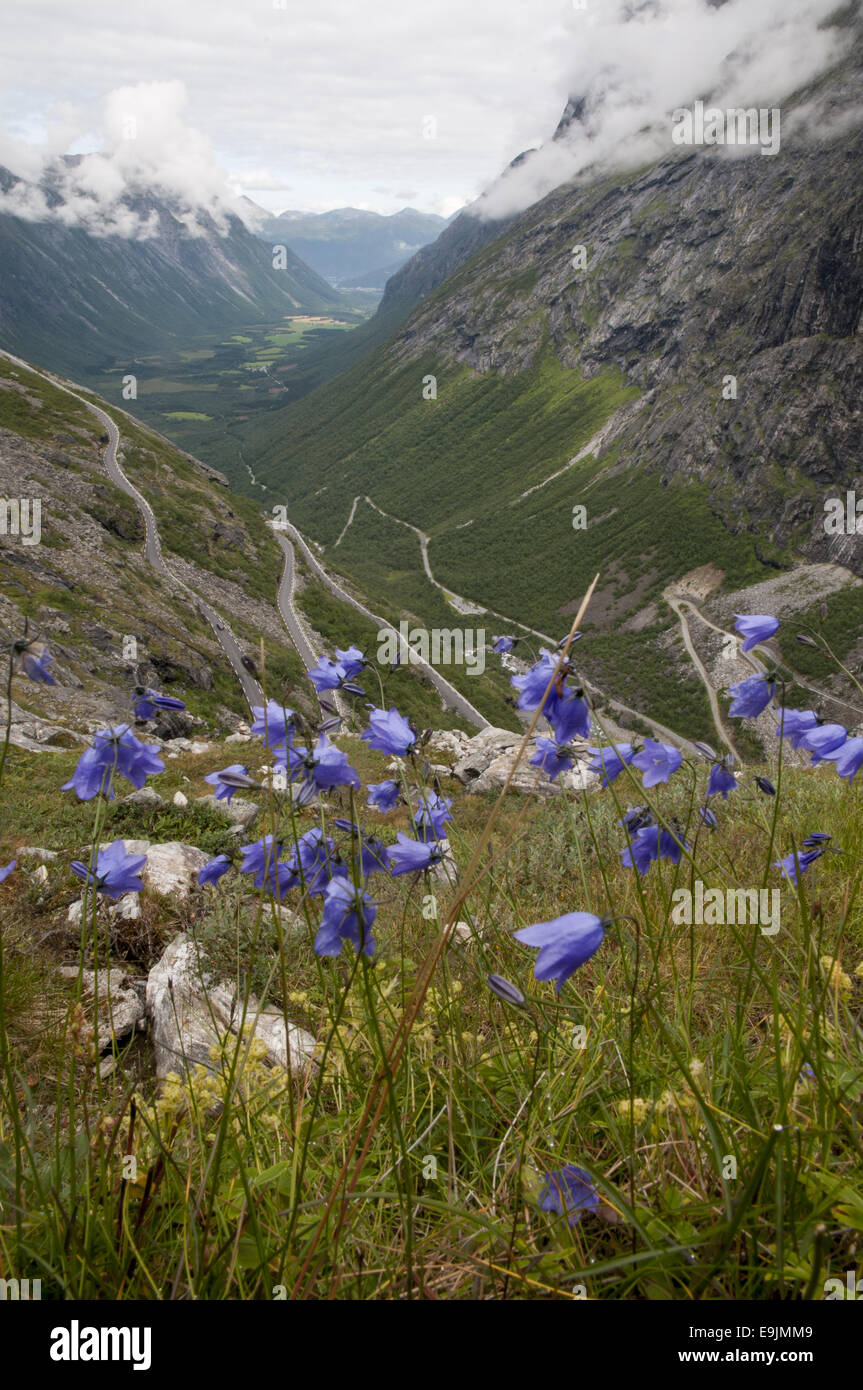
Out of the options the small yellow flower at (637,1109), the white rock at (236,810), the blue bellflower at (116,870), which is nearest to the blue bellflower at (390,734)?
the blue bellflower at (116,870)

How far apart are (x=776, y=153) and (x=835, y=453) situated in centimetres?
8007

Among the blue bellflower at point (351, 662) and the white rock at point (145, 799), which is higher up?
the blue bellflower at point (351, 662)

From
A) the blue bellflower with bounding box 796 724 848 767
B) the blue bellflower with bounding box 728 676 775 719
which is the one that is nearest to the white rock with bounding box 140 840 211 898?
the blue bellflower with bounding box 728 676 775 719

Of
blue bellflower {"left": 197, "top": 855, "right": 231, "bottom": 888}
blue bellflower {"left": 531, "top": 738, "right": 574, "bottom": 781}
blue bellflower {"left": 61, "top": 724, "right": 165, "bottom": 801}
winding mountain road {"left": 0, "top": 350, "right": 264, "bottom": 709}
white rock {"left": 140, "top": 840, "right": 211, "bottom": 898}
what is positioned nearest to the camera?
blue bellflower {"left": 61, "top": 724, "right": 165, "bottom": 801}

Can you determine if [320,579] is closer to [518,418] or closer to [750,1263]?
[750,1263]

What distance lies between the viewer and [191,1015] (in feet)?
14.0

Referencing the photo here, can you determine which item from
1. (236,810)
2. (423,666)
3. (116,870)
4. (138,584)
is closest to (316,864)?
(116,870)

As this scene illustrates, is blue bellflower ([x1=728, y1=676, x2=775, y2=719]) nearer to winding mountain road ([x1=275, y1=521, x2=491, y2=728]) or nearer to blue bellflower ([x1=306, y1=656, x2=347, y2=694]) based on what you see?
blue bellflower ([x1=306, y1=656, x2=347, y2=694])

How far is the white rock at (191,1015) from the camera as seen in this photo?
3.83 meters

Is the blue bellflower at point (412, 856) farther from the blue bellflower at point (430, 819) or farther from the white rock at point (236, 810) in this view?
the white rock at point (236, 810)

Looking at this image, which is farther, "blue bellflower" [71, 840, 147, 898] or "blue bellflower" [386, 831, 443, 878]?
"blue bellflower" [386, 831, 443, 878]

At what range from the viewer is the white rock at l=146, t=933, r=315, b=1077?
383 centimetres
